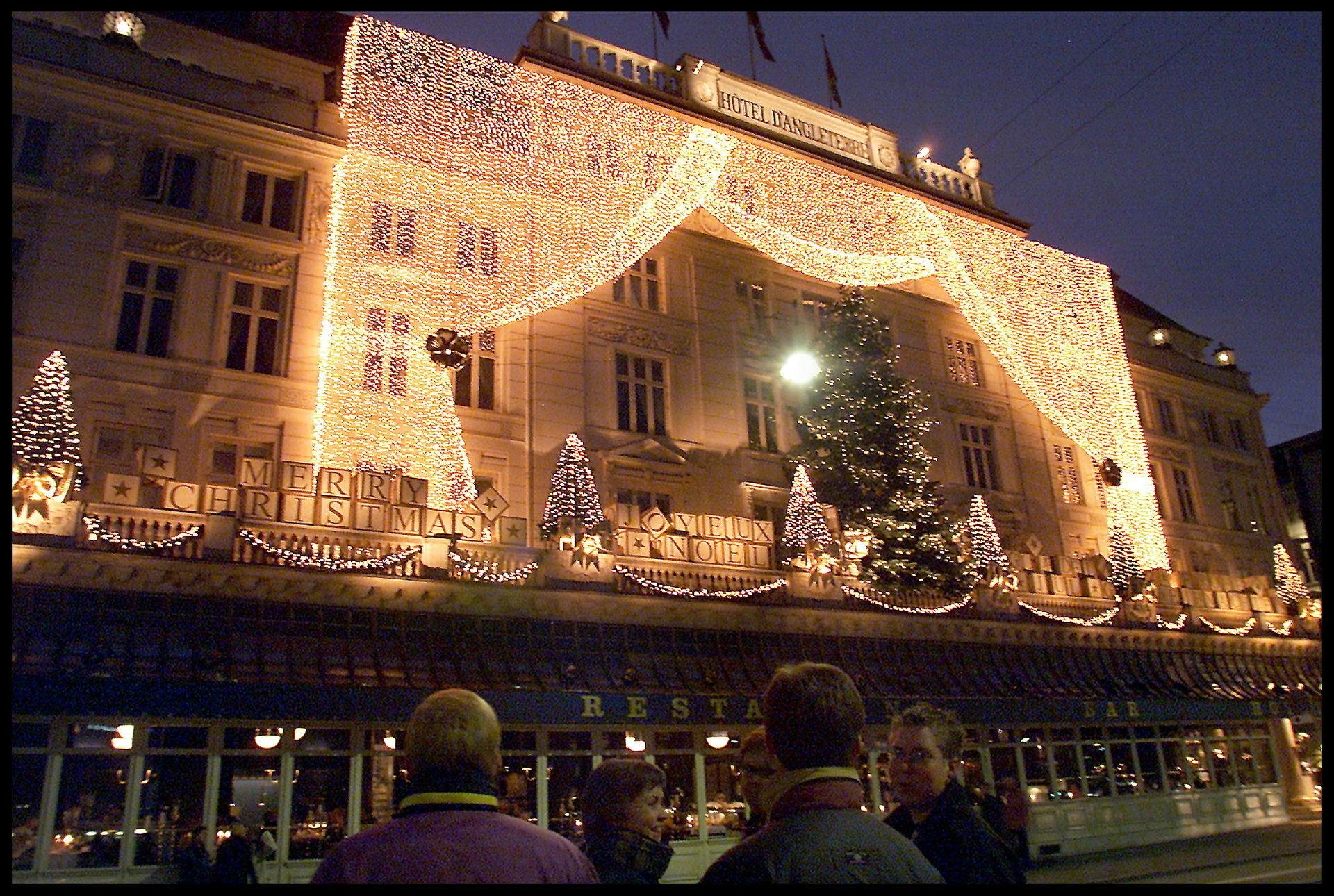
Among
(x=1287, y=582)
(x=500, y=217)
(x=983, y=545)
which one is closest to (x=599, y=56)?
(x=500, y=217)

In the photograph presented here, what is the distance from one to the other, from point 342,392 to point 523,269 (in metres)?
5.20

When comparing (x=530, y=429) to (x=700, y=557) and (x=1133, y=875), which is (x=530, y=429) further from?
(x=1133, y=875)

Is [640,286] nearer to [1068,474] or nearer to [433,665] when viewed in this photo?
[433,665]

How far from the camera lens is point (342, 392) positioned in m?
18.0

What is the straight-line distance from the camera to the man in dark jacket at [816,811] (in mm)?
2756

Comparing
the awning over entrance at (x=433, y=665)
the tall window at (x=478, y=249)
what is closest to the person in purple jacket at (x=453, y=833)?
the awning over entrance at (x=433, y=665)

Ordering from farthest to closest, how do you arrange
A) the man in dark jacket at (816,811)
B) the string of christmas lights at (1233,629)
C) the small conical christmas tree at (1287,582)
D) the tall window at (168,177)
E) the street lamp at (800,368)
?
the small conical christmas tree at (1287,582) < the string of christmas lights at (1233,629) < the street lamp at (800,368) < the tall window at (168,177) < the man in dark jacket at (816,811)

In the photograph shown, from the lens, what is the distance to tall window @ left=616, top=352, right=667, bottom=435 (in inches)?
891

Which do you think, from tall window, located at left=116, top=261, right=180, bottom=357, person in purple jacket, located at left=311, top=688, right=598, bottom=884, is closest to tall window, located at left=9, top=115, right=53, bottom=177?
tall window, located at left=116, top=261, right=180, bottom=357

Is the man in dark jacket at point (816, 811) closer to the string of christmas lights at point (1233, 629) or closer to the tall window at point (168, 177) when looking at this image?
the tall window at point (168, 177)

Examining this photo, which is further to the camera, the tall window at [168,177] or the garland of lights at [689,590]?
the garland of lights at [689,590]

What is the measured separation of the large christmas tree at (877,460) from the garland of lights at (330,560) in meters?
11.4

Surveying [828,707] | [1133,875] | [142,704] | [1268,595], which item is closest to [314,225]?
[142,704]

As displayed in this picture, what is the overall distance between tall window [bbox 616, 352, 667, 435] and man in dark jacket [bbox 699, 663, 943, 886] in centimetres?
1920
